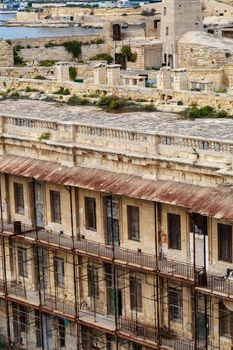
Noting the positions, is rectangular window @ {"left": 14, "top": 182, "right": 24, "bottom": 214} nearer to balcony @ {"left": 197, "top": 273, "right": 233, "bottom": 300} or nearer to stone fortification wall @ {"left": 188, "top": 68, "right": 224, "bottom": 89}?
balcony @ {"left": 197, "top": 273, "right": 233, "bottom": 300}

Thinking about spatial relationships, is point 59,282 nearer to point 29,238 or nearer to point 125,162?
point 29,238

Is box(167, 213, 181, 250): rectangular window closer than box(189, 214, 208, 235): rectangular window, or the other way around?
box(189, 214, 208, 235): rectangular window

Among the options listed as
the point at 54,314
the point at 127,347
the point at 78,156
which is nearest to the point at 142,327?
the point at 127,347

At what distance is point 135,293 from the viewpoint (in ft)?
122

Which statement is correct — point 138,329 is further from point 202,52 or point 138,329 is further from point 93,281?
point 202,52

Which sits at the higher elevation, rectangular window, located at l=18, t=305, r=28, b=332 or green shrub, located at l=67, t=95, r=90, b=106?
green shrub, located at l=67, t=95, r=90, b=106

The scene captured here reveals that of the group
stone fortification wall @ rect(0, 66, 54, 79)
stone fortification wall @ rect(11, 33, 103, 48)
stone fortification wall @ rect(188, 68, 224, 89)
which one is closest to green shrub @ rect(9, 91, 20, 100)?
stone fortification wall @ rect(0, 66, 54, 79)

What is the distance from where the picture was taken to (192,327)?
35219 mm

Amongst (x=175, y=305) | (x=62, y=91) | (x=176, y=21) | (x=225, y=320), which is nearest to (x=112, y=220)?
(x=175, y=305)

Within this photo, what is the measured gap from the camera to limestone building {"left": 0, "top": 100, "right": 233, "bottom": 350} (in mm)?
33531

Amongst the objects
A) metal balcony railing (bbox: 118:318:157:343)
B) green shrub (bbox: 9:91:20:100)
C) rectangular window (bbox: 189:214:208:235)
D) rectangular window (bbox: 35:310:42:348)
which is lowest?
rectangular window (bbox: 35:310:42:348)

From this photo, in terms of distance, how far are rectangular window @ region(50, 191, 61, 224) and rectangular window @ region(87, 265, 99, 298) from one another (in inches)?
94.1

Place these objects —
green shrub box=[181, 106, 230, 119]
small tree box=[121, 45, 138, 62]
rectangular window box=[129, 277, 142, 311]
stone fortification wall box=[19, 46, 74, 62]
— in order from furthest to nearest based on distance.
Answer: stone fortification wall box=[19, 46, 74, 62]
small tree box=[121, 45, 138, 62]
green shrub box=[181, 106, 230, 119]
rectangular window box=[129, 277, 142, 311]

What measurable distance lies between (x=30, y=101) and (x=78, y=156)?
9.57 meters
